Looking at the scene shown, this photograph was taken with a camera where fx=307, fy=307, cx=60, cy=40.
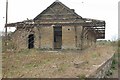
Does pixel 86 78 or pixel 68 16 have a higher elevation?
pixel 68 16

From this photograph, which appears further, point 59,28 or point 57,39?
point 57,39

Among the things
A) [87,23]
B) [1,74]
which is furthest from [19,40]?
[87,23]

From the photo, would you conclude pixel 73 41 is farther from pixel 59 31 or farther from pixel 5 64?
pixel 5 64

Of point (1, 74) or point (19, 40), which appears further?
point (1, 74)

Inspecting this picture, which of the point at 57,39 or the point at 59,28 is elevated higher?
the point at 59,28

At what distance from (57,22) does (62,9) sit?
5.53 feet

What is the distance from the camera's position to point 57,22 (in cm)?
3125

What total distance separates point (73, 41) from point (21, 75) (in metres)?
21.6

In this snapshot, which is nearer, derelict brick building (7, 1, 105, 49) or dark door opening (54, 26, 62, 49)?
derelict brick building (7, 1, 105, 49)

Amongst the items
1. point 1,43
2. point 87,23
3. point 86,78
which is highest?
point 87,23

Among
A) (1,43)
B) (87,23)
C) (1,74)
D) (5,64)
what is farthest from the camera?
(87,23)

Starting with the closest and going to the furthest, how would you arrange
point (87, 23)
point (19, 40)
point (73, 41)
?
point (19, 40), point (87, 23), point (73, 41)

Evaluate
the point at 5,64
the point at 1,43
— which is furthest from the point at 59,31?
the point at 1,43

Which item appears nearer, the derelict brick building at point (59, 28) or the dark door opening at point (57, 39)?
the derelict brick building at point (59, 28)
